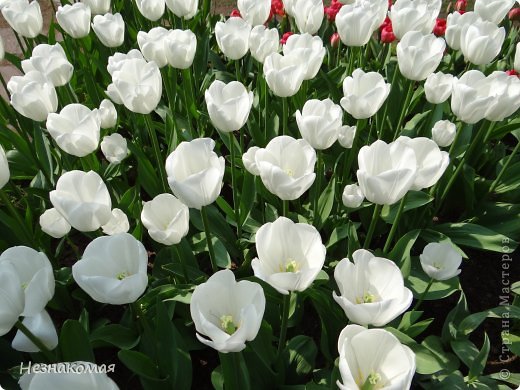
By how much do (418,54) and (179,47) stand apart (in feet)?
3.20

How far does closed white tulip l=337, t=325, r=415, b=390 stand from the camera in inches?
42.0

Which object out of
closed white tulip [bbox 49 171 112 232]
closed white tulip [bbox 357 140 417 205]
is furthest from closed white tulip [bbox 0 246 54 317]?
closed white tulip [bbox 357 140 417 205]

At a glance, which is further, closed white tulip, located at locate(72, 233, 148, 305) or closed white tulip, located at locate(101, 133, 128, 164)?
closed white tulip, located at locate(101, 133, 128, 164)

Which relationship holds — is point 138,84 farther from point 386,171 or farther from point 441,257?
point 441,257

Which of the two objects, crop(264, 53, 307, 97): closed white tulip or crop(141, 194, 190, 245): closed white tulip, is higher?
crop(264, 53, 307, 97): closed white tulip

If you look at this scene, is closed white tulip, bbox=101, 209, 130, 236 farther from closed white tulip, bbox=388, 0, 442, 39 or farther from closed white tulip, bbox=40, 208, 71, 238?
closed white tulip, bbox=388, 0, 442, 39

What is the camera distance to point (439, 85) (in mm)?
2012

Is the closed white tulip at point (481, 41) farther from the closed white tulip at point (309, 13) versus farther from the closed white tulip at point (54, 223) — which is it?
the closed white tulip at point (54, 223)

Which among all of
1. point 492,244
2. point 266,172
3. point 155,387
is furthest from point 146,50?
point 492,244

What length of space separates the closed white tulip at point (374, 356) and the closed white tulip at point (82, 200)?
2.55ft

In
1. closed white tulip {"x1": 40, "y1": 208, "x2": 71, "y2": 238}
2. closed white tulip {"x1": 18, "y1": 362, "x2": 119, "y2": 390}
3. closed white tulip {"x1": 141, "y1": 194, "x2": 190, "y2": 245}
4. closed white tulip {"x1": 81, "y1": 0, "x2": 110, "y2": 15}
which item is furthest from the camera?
closed white tulip {"x1": 81, "y1": 0, "x2": 110, "y2": 15}

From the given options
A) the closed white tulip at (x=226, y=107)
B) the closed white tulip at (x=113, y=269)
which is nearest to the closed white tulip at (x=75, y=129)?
the closed white tulip at (x=226, y=107)

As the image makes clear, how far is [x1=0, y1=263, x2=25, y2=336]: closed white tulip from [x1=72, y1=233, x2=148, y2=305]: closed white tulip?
133 mm

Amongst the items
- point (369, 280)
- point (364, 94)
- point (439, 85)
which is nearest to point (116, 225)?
point (369, 280)
